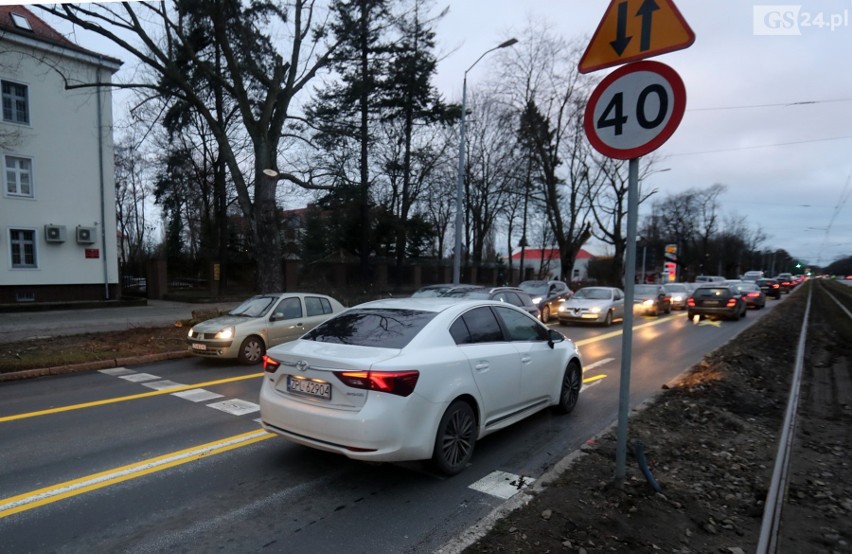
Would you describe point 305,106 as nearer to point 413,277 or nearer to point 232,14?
point 232,14

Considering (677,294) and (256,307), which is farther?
(677,294)

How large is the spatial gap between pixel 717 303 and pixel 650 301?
9.49 ft

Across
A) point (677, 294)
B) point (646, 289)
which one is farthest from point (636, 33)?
point (677, 294)

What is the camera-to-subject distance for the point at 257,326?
972cm

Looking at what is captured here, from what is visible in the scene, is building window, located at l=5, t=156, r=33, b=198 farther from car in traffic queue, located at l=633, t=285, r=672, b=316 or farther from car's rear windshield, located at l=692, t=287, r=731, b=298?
car's rear windshield, located at l=692, t=287, r=731, b=298

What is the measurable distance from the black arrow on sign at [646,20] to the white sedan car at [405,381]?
2765 millimetres

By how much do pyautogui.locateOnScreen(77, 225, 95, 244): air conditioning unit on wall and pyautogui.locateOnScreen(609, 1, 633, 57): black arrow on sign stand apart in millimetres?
24724

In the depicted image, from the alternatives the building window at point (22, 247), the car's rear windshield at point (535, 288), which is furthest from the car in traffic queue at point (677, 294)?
the building window at point (22, 247)

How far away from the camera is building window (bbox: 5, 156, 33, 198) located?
66.9ft

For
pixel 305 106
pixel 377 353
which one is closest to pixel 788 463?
pixel 377 353

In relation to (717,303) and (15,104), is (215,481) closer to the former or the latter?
(717,303)

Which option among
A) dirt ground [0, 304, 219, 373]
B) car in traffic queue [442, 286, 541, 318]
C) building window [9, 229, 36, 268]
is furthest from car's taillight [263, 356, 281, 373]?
building window [9, 229, 36, 268]

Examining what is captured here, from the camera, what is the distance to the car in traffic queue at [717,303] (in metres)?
19.4

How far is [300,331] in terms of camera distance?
1052 centimetres
